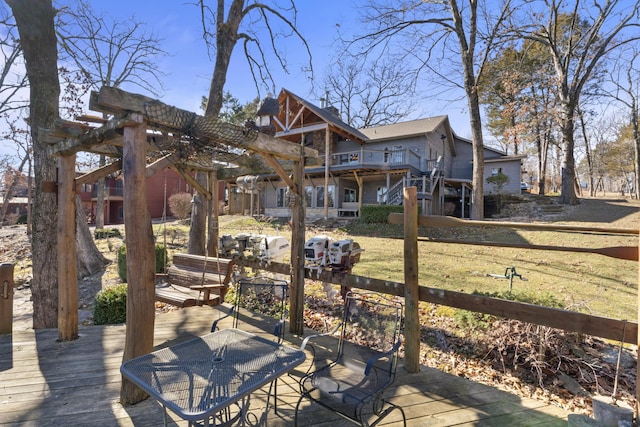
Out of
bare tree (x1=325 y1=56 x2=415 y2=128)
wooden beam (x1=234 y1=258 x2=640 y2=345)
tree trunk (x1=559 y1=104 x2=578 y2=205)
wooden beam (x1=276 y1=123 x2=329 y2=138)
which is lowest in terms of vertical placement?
wooden beam (x1=234 y1=258 x2=640 y2=345)

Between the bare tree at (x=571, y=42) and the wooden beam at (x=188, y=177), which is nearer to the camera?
the wooden beam at (x=188, y=177)

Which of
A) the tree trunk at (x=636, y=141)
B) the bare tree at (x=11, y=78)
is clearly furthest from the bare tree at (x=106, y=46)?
the tree trunk at (x=636, y=141)

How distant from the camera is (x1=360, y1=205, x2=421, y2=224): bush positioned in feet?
48.9

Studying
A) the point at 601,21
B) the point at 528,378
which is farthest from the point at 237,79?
the point at 601,21

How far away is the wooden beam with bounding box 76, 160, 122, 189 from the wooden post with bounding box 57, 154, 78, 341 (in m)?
0.12

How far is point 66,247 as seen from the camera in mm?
3828

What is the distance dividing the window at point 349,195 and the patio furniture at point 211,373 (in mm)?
17389

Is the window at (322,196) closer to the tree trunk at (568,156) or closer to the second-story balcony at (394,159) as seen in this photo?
the second-story balcony at (394,159)

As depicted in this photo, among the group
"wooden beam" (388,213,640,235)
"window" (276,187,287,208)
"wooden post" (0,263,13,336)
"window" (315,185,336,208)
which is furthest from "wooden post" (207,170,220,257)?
"window" (276,187,287,208)

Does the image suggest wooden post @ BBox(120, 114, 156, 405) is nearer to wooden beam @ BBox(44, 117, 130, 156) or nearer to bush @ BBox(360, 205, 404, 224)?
wooden beam @ BBox(44, 117, 130, 156)

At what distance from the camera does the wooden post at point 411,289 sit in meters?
3.29

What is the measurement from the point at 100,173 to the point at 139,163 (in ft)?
5.13

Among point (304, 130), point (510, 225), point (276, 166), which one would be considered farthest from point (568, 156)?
point (276, 166)

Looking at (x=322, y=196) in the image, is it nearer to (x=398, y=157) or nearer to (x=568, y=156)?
(x=398, y=157)
